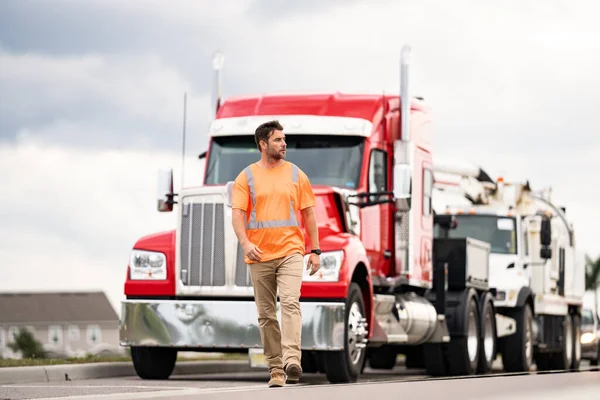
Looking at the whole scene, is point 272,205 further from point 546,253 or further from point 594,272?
point 594,272

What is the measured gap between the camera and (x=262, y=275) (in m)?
10.0

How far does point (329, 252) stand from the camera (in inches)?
537

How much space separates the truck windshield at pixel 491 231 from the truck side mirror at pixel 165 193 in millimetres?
9390

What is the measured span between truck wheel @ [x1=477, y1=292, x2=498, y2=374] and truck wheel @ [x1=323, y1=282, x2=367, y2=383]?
5.92 metres

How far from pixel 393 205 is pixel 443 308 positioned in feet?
11.6

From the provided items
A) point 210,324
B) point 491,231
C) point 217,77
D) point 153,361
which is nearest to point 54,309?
point 491,231

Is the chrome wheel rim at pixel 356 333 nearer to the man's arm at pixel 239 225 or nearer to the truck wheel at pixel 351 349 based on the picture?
the truck wheel at pixel 351 349

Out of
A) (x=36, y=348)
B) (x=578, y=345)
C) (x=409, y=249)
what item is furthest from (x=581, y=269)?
(x=36, y=348)

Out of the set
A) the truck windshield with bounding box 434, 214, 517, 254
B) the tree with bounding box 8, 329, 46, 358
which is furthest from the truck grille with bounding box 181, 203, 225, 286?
the tree with bounding box 8, 329, 46, 358

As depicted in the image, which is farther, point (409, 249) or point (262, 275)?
point (409, 249)

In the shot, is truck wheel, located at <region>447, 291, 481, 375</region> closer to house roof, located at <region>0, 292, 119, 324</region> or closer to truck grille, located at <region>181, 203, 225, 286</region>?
truck grille, located at <region>181, 203, 225, 286</region>

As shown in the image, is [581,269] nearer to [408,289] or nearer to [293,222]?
[408,289]

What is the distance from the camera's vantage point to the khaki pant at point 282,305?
9.83m

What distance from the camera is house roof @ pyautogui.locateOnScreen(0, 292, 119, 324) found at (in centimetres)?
14162
